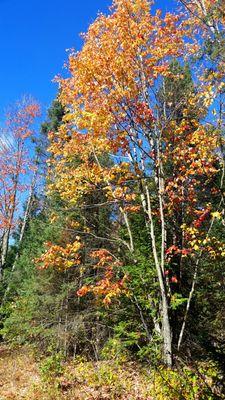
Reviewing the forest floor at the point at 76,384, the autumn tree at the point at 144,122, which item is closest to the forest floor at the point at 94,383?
the forest floor at the point at 76,384

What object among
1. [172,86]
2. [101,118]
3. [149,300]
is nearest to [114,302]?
[149,300]

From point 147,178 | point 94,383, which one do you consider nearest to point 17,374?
point 94,383

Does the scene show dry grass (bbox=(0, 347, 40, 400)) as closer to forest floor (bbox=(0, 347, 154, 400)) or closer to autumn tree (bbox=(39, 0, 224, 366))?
forest floor (bbox=(0, 347, 154, 400))

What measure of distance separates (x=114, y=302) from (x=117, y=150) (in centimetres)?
498

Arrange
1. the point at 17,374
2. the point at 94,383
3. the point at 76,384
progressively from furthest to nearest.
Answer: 1. the point at 17,374
2. the point at 76,384
3. the point at 94,383

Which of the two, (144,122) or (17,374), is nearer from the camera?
(144,122)

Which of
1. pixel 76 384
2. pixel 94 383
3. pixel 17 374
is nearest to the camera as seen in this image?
pixel 94 383

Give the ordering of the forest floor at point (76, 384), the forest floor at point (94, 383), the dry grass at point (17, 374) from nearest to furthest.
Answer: the forest floor at point (94, 383), the forest floor at point (76, 384), the dry grass at point (17, 374)

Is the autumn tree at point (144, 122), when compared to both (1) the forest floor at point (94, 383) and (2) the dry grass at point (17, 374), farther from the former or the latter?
(2) the dry grass at point (17, 374)

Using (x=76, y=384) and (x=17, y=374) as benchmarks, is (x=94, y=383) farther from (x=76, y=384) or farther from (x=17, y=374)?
(x=17, y=374)

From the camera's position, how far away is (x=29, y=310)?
44.0 feet

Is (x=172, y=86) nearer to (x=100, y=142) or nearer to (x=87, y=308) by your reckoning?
(x=100, y=142)

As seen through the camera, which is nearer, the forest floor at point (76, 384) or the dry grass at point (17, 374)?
the forest floor at point (76, 384)

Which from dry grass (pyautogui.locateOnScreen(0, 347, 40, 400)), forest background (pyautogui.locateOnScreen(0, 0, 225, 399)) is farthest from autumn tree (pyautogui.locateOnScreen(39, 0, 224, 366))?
dry grass (pyautogui.locateOnScreen(0, 347, 40, 400))
